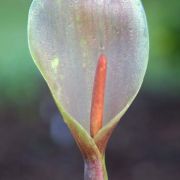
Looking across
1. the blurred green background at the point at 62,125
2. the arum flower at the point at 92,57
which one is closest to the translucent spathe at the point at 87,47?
the arum flower at the point at 92,57

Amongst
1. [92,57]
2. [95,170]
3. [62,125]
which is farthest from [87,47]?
[62,125]

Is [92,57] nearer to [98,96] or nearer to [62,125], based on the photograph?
[98,96]

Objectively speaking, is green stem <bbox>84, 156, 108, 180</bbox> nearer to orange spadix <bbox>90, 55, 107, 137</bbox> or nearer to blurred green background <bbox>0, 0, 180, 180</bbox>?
orange spadix <bbox>90, 55, 107, 137</bbox>

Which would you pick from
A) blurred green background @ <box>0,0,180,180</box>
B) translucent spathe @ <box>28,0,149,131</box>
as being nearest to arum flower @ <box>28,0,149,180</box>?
translucent spathe @ <box>28,0,149,131</box>

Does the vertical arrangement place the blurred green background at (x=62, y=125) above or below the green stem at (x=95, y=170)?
below

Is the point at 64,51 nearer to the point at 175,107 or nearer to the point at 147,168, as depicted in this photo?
the point at 147,168

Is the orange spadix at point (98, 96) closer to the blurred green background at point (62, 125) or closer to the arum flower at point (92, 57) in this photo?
the arum flower at point (92, 57)

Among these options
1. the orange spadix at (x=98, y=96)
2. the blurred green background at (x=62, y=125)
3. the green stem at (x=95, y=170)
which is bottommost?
the blurred green background at (x=62, y=125)
